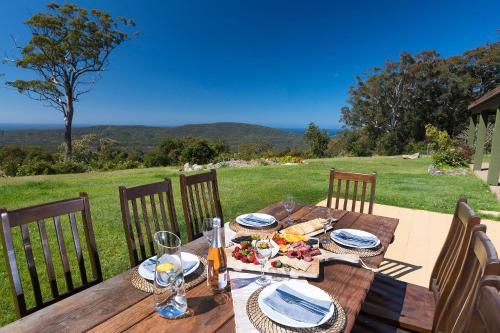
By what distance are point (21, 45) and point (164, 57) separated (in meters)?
10.8

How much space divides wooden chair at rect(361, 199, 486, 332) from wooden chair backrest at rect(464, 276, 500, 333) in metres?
0.60

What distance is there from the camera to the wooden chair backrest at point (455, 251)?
1.27 m

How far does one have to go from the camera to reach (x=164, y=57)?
2380 cm

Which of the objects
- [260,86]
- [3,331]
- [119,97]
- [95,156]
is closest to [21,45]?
[95,156]

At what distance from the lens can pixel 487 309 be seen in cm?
62

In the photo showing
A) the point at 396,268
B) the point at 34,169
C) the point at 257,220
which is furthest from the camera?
the point at 34,169

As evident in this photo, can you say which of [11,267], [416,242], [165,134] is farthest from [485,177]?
[165,134]

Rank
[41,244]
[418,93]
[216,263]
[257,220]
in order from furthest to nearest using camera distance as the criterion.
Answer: [418,93]
[257,220]
[41,244]
[216,263]

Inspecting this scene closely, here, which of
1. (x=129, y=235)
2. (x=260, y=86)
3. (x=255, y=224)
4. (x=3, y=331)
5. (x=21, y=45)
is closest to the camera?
(x=3, y=331)

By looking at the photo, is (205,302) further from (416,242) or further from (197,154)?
(197,154)

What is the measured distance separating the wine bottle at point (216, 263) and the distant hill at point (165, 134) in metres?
26.9

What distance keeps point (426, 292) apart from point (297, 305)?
4.04ft

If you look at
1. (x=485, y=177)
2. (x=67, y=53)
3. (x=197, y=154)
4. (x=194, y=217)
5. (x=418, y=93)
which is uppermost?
(x=67, y=53)

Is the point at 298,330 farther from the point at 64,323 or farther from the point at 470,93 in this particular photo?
the point at 470,93
